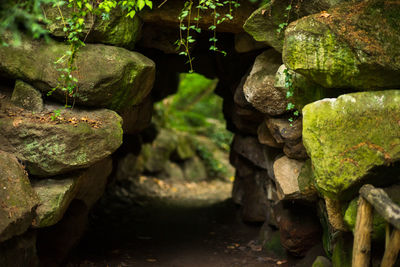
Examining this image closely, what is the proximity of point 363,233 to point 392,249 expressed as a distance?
0.33 metres

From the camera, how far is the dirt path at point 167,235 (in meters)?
6.37

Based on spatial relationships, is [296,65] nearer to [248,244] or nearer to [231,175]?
[248,244]

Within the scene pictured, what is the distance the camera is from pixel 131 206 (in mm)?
10359

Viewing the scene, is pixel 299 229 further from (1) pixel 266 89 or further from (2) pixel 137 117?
(2) pixel 137 117

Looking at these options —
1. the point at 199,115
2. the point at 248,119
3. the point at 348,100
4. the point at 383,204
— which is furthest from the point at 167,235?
the point at 199,115

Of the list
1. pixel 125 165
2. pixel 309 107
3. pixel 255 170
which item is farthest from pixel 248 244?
pixel 125 165

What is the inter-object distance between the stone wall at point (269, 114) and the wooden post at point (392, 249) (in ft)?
1.08

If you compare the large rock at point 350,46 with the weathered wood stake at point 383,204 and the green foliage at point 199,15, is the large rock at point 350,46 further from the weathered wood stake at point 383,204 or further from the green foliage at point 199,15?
the weathered wood stake at point 383,204

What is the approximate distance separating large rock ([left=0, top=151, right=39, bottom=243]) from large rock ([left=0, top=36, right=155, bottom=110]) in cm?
108

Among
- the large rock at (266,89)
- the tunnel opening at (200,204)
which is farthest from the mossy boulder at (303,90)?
the tunnel opening at (200,204)

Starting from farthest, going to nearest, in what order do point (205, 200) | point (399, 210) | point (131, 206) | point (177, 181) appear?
point (177, 181) → point (205, 200) → point (131, 206) → point (399, 210)

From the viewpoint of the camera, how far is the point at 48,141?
15.5ft

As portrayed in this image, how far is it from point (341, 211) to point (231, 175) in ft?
36.7

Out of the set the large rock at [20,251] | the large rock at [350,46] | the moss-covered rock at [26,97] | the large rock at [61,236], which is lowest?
the large rock at [61,236]
